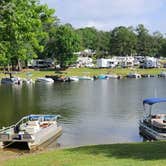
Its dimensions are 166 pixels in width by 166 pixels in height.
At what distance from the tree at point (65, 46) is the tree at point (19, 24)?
12033 cm

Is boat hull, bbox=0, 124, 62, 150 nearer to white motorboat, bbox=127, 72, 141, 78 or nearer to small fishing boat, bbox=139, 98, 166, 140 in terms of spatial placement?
small fishing boat, bbox=139, 98, 166, 140

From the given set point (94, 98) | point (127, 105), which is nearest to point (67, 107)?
point (127, 105)

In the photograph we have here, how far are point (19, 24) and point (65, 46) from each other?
403ft

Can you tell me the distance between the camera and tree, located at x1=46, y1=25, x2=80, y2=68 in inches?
5950

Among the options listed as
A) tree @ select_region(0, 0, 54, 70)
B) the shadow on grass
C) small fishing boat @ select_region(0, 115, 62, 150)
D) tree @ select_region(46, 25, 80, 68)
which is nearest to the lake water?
small fishing boat @ select_region(0, 115, 62, 150)

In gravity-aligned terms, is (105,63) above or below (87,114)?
above

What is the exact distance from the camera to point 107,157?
20438 millimetres

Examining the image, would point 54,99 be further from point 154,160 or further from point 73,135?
point 154,160

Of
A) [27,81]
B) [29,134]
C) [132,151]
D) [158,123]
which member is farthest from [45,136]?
[27,81]

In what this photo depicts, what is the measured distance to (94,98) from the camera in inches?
3263

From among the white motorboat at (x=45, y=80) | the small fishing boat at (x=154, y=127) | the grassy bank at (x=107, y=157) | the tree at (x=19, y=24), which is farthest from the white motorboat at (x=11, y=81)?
the grassy bank at (x=107, y=157)

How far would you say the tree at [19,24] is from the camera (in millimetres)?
27953

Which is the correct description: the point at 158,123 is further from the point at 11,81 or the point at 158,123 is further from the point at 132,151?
the point at 11,81

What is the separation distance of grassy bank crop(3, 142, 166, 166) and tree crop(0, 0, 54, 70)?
826 centimetres
